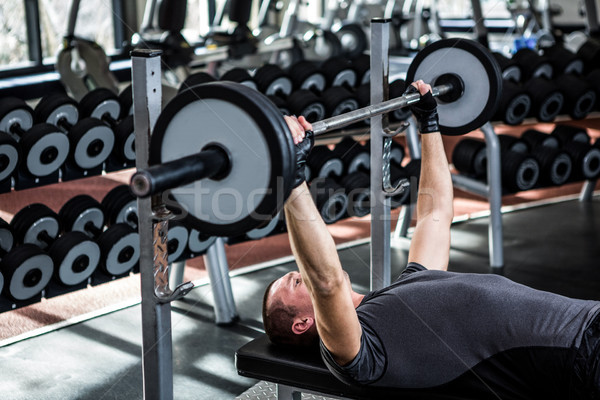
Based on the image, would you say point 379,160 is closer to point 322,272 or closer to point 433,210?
point 433,210

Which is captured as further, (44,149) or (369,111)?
(44,149)

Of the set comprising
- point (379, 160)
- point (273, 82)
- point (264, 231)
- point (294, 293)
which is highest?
point (273, 82)

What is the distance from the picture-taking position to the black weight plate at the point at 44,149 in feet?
7.30

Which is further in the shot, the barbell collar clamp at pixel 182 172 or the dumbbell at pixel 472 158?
the dumbbell at pixel 472 158

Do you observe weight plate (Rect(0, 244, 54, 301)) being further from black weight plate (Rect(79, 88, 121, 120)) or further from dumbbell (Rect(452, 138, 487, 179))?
dumbbell (Rect(452, 138, 487, 179))

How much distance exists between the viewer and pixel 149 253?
1.29 m

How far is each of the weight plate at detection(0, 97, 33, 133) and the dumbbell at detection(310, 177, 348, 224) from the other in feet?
3.57

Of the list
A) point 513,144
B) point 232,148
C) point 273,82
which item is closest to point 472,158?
point 513,144

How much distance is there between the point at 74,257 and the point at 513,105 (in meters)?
2.12

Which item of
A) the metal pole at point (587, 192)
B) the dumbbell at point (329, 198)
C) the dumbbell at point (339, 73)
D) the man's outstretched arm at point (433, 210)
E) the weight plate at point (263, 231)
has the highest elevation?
the dumbbell at point (339, 73)

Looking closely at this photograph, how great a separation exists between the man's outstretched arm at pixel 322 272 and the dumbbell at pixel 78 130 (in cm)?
132

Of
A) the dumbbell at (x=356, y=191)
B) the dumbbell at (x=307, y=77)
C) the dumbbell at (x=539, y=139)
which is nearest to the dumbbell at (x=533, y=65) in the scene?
the dumbbell at (x=539, y=139)

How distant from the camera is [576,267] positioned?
3135mm

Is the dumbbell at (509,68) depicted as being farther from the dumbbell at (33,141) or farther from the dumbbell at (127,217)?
the dumbbell at (33,141)
